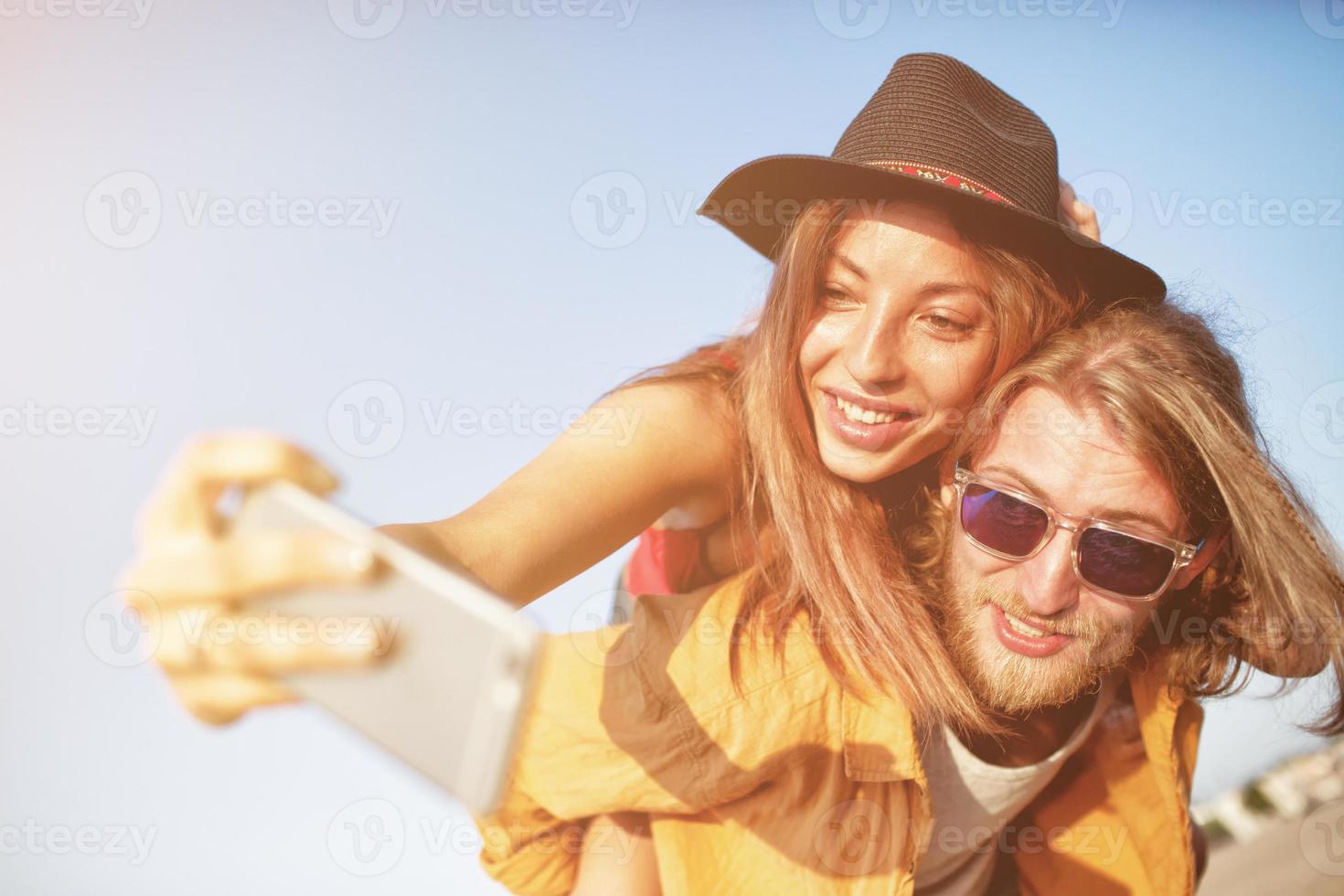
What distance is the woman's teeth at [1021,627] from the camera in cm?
225

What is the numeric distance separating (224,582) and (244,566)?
0.10ft

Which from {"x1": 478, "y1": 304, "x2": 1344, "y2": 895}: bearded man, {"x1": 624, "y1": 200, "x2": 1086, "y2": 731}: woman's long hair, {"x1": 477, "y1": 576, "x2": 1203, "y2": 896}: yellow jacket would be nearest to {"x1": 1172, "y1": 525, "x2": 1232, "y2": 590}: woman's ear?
{"x1": 478, "y1": 304, "x2": 1344, "y2": 895}: bearded man

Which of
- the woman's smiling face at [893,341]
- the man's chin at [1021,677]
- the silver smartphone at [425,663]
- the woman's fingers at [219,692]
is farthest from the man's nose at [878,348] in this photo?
the woman's fingers at [219,692]

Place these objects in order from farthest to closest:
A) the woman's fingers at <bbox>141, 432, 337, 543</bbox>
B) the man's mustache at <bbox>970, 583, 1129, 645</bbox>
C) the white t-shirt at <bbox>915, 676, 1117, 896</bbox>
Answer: the white t-shirt at <bbox>915, 676, 1117, 896</bbox> → the man's mustache at <bbox>970, 583, 1129, 645</bbox> → the woman's fingers at <bbox>141, 432, 337, 543</bbox>

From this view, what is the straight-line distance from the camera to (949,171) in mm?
2168

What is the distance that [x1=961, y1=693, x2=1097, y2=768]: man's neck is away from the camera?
2504 mm

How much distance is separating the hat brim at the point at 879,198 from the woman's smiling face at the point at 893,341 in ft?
0.28

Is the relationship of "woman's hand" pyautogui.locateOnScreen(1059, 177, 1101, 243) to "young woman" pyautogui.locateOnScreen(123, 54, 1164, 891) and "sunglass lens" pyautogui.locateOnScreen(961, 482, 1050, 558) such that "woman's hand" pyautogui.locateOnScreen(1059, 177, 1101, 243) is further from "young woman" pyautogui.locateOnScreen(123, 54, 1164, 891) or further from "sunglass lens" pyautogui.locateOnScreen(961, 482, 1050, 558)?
"sunglass lens" pyautogui.locateOnScreen(961, 482, 1050, 558)

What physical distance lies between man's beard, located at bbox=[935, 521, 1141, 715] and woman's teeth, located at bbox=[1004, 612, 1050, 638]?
0.05ft

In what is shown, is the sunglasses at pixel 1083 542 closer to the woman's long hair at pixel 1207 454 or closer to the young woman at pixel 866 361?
the woman's long hair at pixel 1207 454

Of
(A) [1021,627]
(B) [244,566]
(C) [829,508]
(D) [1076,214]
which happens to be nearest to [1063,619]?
(A) [1021,627]

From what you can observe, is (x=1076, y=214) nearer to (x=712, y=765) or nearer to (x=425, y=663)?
(x=712, y=765)

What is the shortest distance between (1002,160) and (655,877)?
6.74 ft

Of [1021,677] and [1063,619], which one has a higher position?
[1063,619]
